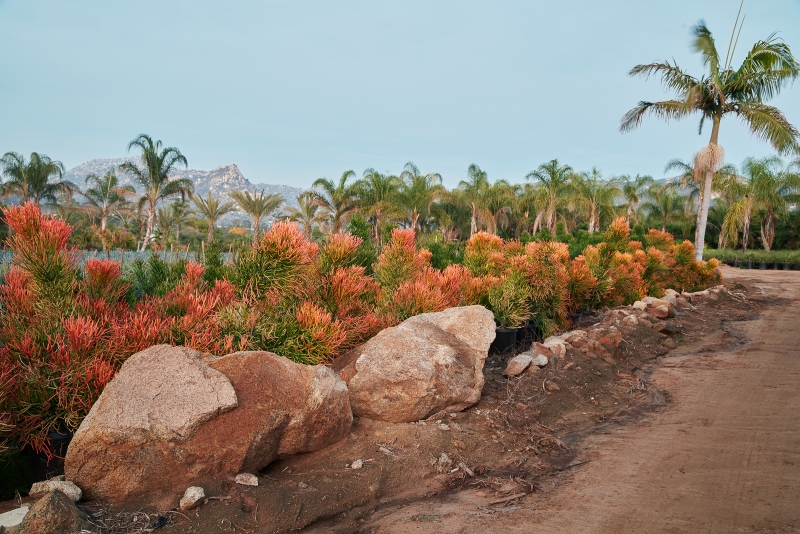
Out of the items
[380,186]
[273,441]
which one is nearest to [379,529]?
[273,441]

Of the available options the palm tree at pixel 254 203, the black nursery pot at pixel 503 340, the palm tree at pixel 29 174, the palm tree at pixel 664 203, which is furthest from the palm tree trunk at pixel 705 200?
→ the palm tree at pixel 29 174

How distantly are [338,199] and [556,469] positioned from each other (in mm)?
28117

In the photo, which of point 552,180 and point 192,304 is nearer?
point 192,304

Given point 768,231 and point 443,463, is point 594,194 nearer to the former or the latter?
point 768,231

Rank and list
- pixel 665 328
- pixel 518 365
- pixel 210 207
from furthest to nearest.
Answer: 1. pixel 210 207
2. pixel 665 328
3. pixel 518 365

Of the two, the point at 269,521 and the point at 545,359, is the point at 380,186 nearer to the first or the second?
the point at 545,359

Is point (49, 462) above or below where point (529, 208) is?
below

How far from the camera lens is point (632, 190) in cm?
4825

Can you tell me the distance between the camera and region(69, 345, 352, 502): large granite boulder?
10.7ft

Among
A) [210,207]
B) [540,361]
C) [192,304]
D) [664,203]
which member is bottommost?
[540,361]

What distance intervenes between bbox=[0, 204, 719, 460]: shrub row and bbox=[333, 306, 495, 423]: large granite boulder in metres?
0.47

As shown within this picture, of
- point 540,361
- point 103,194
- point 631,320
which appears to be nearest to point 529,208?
point 631,320

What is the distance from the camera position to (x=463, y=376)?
5344 mm

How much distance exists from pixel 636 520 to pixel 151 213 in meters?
37.9
